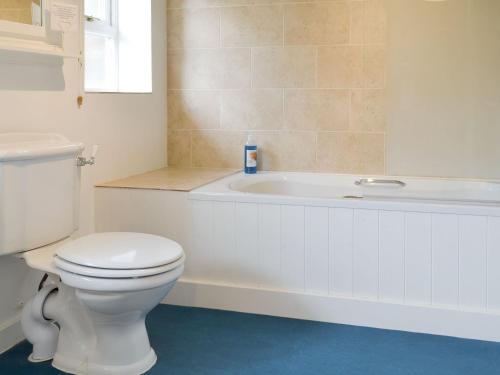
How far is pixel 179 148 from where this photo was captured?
370cm

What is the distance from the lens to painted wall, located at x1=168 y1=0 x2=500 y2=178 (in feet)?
10.5

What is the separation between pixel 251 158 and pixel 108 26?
1.07 m

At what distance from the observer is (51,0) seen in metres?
2.38

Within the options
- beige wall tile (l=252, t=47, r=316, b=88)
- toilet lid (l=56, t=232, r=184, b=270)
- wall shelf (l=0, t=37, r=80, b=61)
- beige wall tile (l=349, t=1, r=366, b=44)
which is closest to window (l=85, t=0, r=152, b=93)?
beige wall tile (l=252, t=47, r=316, b=88)

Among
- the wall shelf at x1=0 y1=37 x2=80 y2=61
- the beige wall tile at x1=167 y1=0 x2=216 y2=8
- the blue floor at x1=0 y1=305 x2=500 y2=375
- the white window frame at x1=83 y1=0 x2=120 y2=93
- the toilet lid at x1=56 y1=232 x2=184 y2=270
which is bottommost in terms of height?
the blue floor at x1=0 y1=305 x2=500 y2=375

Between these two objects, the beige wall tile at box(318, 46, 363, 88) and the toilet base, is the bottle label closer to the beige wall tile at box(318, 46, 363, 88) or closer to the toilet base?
the beige wall tile at box(318, 46, 363, 88)

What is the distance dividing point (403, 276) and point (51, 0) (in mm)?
1796

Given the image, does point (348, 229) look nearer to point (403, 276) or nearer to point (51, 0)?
point (403, 276)

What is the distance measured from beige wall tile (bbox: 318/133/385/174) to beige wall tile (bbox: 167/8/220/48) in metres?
0.87

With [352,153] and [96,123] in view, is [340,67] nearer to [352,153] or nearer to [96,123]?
[352,153]

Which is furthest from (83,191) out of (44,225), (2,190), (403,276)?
(403,276)

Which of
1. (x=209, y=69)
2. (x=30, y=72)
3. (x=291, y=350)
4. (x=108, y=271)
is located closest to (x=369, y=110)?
(x=209, y=69)

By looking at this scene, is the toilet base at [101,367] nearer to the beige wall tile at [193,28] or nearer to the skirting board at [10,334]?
the skirting board at [10,334]

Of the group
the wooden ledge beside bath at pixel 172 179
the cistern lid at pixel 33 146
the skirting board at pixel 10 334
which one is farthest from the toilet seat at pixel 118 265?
the wooden ledge beside bath at pixel 172 179
